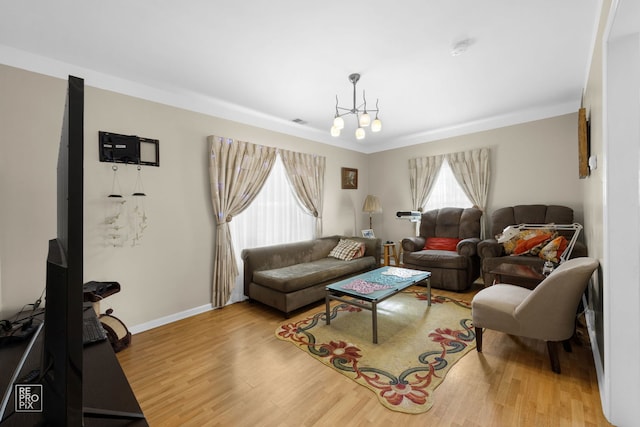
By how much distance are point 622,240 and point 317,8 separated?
2.32 m

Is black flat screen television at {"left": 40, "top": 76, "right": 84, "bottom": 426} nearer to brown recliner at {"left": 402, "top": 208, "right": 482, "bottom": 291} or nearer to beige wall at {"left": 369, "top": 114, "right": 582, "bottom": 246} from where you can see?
brown recliner at {"left": 402, "top": 208, "right": 482, "bottom": 291}

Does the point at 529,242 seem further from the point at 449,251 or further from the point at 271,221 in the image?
the point at 271,221

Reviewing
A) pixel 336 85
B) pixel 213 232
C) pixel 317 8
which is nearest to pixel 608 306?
pixel 317 8

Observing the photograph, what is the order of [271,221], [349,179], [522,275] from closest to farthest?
1. [522,275]
2. [271,221]
3. [349,179]

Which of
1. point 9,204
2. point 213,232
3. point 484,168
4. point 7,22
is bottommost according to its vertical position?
point 213,232

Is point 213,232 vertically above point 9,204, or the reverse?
point 9,204

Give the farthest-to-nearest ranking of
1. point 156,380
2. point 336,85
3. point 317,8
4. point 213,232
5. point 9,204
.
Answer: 1. point 213,232
2. point 336,85
3. point 9,204
4. point 156,380
5. point 317,8

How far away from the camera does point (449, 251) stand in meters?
4.21

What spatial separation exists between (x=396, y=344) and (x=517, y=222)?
2.82 metres

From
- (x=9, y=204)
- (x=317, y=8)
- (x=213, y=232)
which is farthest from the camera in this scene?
(x=213, y=232)

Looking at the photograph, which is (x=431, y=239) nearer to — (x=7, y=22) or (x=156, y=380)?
(x=156, y=380)

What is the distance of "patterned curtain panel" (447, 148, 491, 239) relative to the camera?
14.3 ft

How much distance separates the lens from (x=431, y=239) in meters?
4.56

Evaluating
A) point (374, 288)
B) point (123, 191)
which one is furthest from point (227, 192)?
point (374, 288)
